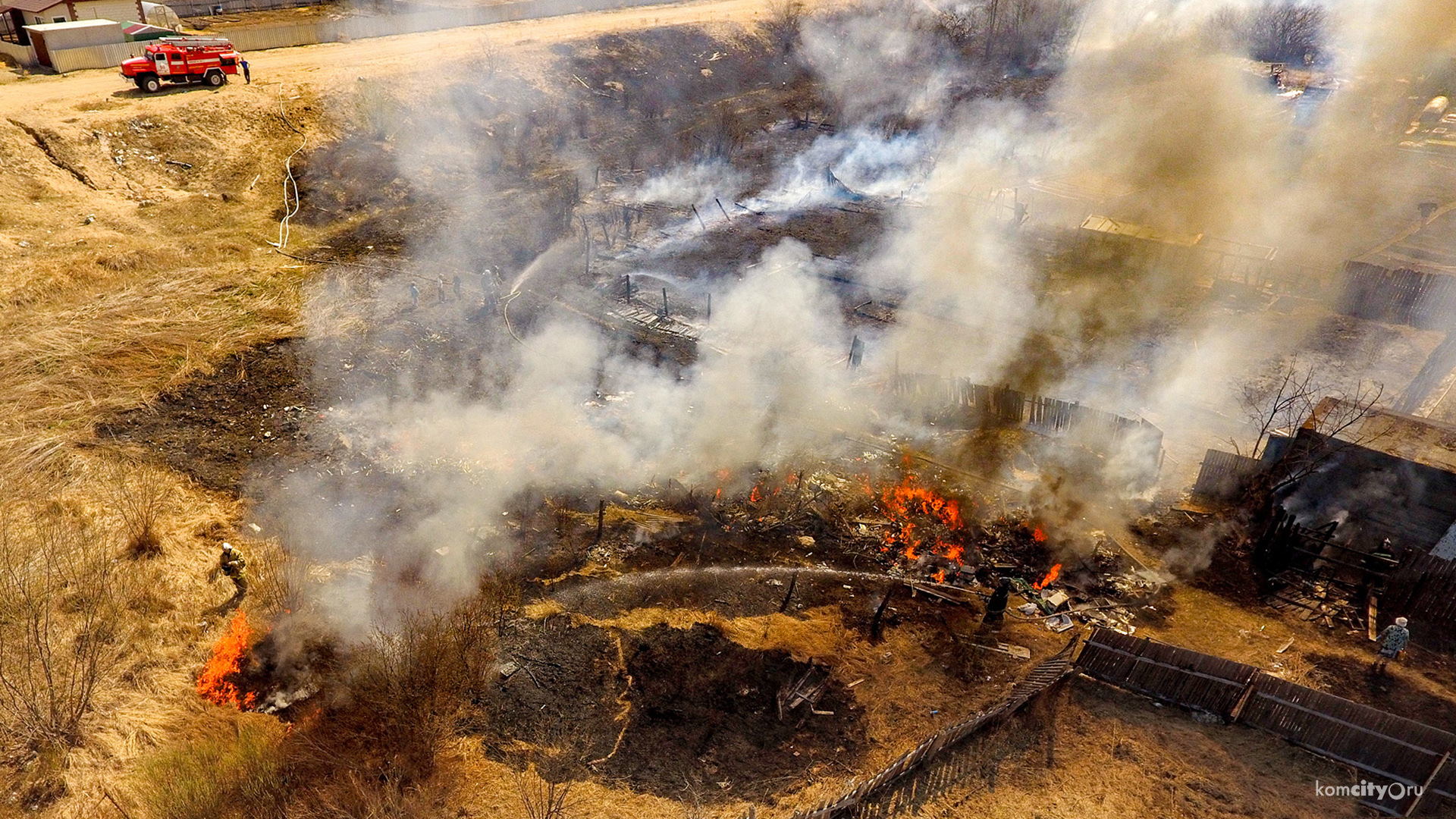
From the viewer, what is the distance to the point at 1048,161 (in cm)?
3008

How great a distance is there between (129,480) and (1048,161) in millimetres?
29331

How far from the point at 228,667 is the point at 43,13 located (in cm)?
2907

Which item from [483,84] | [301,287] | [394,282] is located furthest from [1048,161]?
[301,287]

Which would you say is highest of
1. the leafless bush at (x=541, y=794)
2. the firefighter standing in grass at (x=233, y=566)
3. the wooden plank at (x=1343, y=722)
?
the firefighter standing in grass at (x=233, y=566)

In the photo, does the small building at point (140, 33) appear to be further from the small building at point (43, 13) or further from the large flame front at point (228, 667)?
the large flame front at point (228, 667)

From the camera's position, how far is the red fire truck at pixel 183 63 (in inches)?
990

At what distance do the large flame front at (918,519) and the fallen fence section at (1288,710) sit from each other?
118 inches

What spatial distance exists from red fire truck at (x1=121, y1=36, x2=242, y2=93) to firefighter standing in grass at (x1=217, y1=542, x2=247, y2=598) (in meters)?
20.6

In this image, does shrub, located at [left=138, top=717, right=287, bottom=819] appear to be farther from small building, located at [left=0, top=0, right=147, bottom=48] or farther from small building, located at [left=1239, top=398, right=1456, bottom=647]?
small building, located at [left=0, top=0, right=147, bottom=48]

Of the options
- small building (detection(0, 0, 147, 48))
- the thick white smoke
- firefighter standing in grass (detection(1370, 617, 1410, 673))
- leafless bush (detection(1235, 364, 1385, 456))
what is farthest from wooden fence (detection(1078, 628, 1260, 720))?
small building (detection(0, 0, 147, 48))

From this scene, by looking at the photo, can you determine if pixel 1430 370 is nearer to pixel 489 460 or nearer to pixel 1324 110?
pixel 489 460

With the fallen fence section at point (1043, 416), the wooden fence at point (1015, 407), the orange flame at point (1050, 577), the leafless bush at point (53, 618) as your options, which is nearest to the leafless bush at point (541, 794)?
the leafless bush at point (53, 618)

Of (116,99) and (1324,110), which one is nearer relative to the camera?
(116,99)

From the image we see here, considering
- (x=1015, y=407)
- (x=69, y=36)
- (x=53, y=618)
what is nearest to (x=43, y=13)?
(x=69, y=36)
